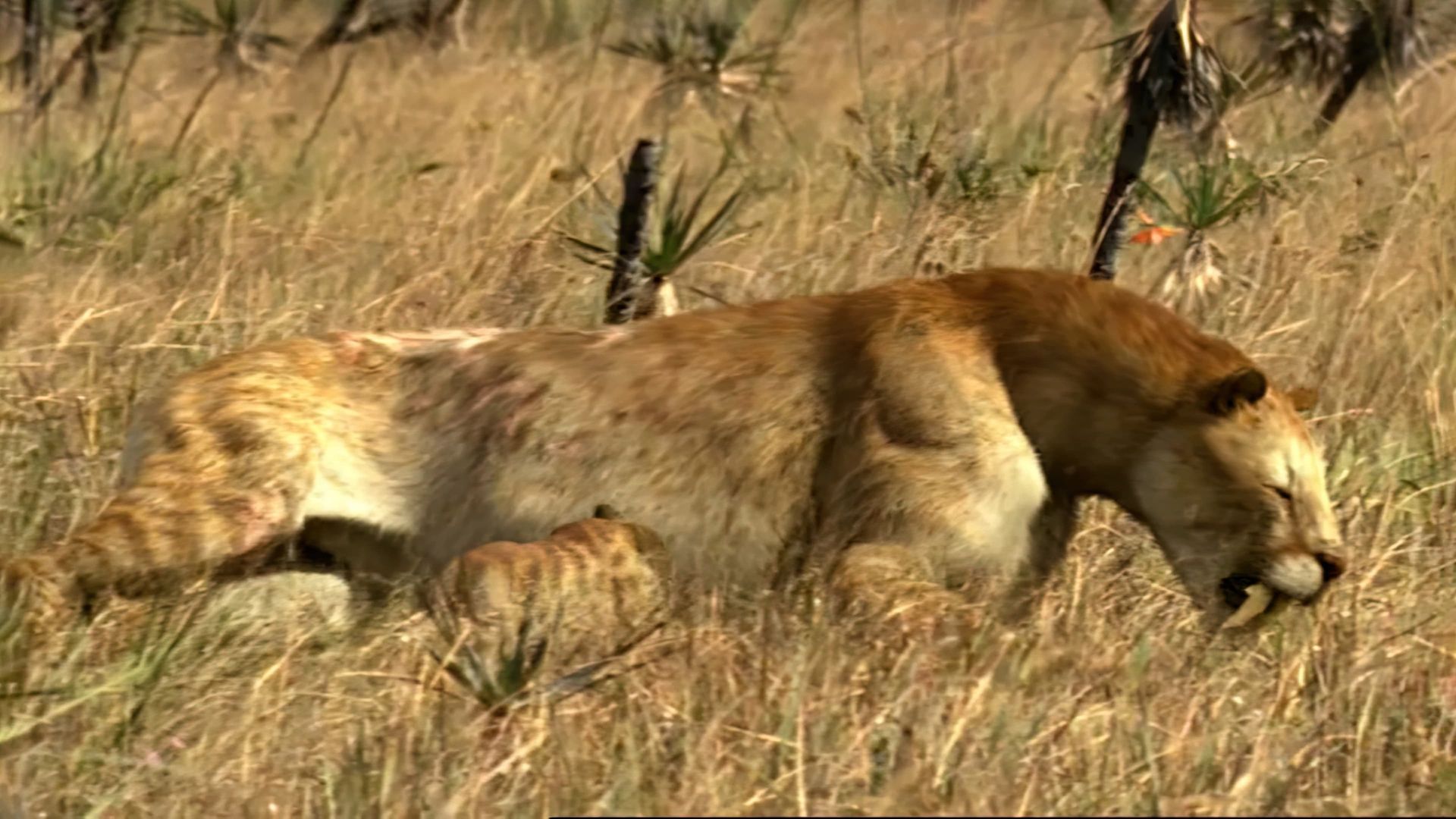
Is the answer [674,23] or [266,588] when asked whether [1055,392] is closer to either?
[266,588]

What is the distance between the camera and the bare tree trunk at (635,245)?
22.0 ft

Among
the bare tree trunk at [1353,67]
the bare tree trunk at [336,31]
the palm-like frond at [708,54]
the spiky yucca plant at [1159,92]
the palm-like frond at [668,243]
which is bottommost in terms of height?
the bare tree trunk at [336,31]

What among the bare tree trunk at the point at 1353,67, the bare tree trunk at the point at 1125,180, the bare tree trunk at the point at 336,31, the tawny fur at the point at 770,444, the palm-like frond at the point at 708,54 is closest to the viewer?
the tawny fur at the point at 770,444

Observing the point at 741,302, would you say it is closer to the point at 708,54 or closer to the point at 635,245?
the point at 635,245

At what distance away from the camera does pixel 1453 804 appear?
3.65 meters

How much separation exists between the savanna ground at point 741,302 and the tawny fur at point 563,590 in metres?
0.13

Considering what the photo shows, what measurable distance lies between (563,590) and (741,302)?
305 centimetres

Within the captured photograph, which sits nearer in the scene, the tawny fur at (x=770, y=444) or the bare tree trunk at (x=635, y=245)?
the tawny fur at (x=770, y=444)

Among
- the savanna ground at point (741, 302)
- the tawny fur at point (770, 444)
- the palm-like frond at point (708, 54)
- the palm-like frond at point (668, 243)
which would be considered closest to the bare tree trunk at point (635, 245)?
the palm-like frond at point (668, 243)

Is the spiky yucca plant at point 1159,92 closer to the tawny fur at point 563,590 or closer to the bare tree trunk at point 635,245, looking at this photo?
the bare tree trunk at point 635,245

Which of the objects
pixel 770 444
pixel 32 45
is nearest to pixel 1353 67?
pixel 770 444

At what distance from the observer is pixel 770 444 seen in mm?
4836

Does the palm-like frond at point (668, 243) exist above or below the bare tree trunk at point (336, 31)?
above

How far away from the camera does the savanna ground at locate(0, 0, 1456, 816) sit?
11.9ft
